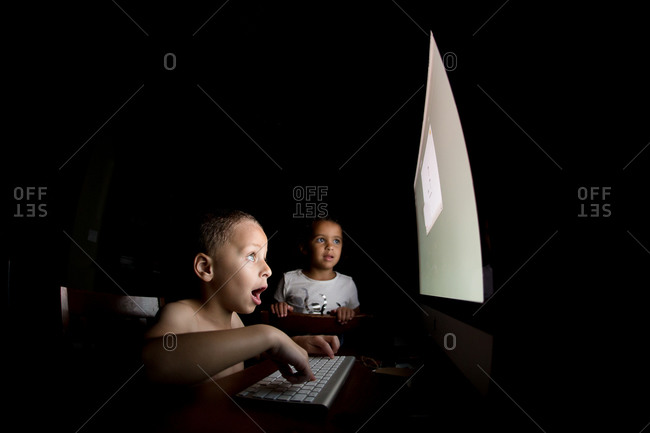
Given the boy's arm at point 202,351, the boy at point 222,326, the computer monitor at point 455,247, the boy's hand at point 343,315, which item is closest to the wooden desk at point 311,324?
the boy's hand at point 343,315

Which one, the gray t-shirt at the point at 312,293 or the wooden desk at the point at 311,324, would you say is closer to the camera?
the wooden desk at the point at 311,324

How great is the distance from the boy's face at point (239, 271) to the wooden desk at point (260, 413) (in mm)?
211

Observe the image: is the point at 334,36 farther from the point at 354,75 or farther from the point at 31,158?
the point at 31,158

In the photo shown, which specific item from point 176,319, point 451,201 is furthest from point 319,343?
point 451,201

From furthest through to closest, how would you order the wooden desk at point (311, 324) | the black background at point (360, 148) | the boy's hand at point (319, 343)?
the wooden desk at point (311, 324) → the boy's hand at point (319, 343) → the black background at point (360, 148)

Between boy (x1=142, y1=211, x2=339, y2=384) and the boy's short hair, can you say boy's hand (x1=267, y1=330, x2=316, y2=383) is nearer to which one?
boy (x1=142, y1=211, x2=339, y2=384)

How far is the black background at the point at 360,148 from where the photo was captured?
371 mm

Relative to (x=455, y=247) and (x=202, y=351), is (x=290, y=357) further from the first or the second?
(x=455, y=247)

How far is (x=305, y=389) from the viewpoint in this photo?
566 millimetres

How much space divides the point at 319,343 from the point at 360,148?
1.31 m

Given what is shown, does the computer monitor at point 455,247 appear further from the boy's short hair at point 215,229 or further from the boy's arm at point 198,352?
the boy's short hair at point 215,229

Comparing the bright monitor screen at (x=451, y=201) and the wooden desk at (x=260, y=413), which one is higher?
the bright monitor screen at (x=451, y=201)

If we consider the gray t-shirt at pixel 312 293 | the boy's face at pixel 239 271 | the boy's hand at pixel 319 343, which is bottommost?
the gray t-shirt at pixel 312 293

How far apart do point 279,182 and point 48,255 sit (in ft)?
4.11
